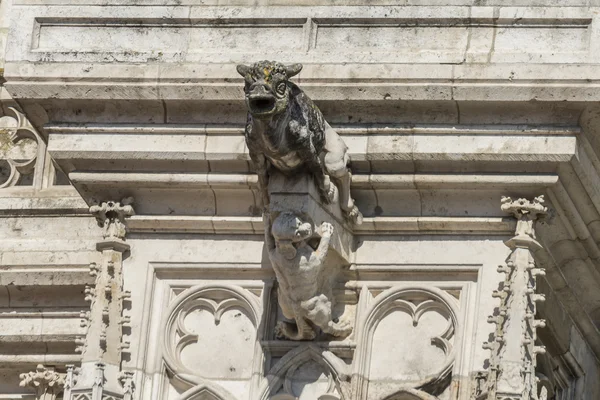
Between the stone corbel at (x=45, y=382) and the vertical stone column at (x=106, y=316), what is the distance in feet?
4.99

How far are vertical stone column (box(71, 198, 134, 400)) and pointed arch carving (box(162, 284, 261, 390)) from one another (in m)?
0.29

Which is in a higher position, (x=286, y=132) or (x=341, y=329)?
(x=286, y=132)

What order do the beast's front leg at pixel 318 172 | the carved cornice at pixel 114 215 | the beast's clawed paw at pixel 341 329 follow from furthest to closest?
1. the carved cornice at pixel 114 215
2. the beast's clawed paw at pixel 341 329
3. the beast's front leg at pixel 318 172

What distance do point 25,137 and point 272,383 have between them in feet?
12.7

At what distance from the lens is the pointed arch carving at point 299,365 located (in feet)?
66.3

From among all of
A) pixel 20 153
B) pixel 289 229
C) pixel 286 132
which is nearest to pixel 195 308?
pixel 289 229

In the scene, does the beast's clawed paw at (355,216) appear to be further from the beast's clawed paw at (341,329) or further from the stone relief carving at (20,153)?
the stone relief carving at (20,153)

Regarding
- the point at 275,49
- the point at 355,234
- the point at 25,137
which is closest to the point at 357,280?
the point at 355,234

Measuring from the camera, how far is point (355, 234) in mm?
20531

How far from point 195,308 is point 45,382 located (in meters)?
1.97

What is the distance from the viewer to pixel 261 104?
19.1 metres

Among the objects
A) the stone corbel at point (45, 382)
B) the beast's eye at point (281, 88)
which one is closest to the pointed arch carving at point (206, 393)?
the stone corbel at point (45, 382)

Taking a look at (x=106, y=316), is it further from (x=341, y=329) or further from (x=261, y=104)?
(x=261, y=104)

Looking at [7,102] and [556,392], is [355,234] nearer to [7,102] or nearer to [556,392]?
[556,392]
